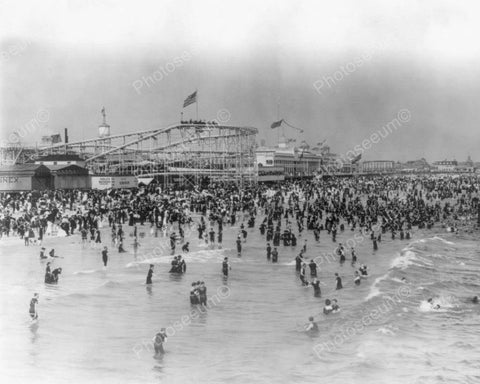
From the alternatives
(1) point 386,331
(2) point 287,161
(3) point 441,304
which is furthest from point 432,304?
(2) point 287,161

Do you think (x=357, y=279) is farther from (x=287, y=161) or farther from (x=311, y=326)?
(x=287, y=161)

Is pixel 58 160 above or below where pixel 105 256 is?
above

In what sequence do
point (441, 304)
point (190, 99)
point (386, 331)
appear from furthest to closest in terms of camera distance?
1. point (190, 99)
2. point (441, 304)
3. point (386, 331)

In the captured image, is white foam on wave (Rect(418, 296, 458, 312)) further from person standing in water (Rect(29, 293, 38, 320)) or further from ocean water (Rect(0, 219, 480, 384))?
person standing in water (Rect(29, 293, 38, 320))

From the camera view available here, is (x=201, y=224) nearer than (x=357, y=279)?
No

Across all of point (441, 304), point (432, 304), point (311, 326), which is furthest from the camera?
point (441, 304)

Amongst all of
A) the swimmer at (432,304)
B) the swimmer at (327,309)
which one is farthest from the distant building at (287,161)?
the swimmer at (327,309)

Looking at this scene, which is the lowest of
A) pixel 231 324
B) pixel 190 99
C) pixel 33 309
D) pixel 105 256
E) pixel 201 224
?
pixel 231 324

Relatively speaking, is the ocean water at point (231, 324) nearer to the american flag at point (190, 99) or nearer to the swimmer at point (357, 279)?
the swimmer at point (357, 279)
